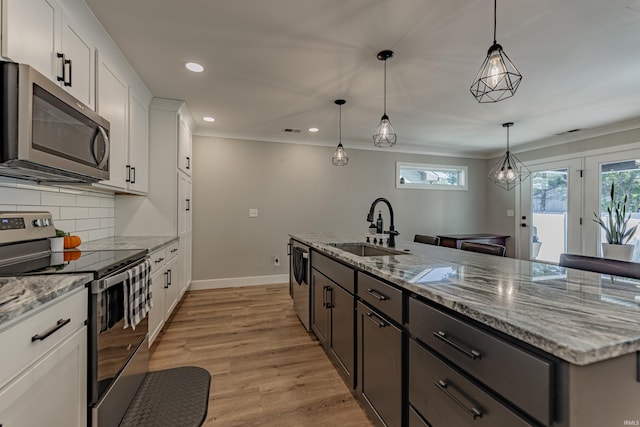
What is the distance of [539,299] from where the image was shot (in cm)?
95

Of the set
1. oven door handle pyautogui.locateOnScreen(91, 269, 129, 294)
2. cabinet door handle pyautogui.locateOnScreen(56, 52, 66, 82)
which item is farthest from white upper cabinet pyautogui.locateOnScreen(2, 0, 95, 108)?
oven door handle pyautogui.locateOnScreen(91, 269, 129, 294)

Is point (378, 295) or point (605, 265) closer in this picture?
point (378, 295)

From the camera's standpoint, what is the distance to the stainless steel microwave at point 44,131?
3.64ft

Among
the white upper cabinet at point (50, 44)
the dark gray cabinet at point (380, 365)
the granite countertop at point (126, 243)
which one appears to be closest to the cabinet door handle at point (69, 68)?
the white upper cabinet at point (50, 44)

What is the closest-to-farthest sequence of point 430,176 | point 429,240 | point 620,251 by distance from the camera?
point 429,240, point 620,251, point 430,176

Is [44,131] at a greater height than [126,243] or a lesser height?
greater

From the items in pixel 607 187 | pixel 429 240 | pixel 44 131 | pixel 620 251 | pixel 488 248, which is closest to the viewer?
pixel 44 131

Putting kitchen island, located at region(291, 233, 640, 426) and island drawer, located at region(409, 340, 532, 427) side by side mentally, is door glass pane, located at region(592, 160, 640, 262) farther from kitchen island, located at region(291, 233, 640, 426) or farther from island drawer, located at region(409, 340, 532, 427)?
island drawer, located at region(409, 340, 532, 427)

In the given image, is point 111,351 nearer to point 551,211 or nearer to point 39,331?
point 39,331

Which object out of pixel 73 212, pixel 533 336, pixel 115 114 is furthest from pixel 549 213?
pixel 73 212

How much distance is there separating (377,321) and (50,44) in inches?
87.1

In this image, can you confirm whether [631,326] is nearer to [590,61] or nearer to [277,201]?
[590,61]

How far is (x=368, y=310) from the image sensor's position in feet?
5.14

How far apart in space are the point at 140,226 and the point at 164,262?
0.69m
